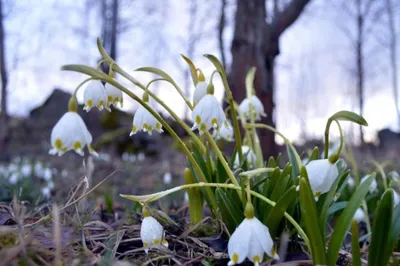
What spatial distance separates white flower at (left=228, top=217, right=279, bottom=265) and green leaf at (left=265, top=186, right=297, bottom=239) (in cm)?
12

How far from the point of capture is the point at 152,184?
564 cm

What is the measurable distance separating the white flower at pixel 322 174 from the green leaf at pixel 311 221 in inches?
4.2

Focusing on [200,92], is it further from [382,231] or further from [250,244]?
[382,231]

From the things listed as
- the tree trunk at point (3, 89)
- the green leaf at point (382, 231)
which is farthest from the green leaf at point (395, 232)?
the tree trunk at point (3, 89)

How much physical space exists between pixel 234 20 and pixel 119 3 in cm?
582

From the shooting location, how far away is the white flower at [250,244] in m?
0.95

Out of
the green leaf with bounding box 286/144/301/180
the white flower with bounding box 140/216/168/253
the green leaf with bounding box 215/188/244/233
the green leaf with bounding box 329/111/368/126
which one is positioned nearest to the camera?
the green leaf with bounding box 329/111/368/126

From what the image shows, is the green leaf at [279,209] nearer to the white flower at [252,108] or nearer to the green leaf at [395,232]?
the green leaf at [395,232]

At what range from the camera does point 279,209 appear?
1.09m

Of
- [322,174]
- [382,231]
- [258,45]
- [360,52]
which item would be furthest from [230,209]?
[360,52]

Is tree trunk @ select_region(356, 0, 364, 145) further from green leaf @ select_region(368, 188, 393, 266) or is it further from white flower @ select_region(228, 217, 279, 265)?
white flower @ select_region(228, 217, 279, 265)

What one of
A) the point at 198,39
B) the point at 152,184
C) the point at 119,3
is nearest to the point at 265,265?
the point at 152,184

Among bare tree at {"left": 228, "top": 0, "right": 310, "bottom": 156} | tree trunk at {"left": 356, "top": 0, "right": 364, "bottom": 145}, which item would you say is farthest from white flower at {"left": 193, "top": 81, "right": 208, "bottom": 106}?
tree trunk at {"left": 356, "top": 0, "right": 364, "bottom": 145}

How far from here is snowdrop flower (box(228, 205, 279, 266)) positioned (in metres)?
0.95
